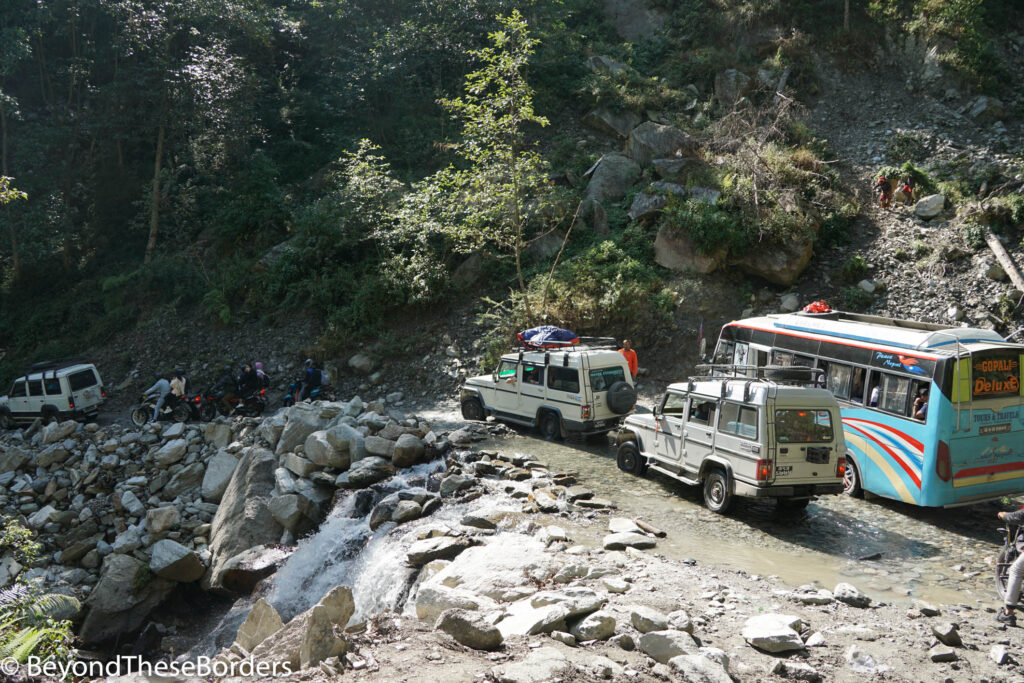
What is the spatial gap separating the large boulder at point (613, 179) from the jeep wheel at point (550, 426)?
10.6m

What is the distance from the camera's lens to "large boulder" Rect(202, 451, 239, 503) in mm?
15102

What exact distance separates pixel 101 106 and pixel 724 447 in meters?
29.9

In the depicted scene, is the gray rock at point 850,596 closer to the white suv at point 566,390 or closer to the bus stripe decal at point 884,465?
the bus stripe decal at point 884,465

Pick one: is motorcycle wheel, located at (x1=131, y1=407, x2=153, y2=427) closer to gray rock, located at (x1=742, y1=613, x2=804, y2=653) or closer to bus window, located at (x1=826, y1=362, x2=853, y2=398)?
bus window, located at (x1=826, y1=362, x2=853, y2=398)

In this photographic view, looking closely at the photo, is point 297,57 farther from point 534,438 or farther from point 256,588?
point 256,588

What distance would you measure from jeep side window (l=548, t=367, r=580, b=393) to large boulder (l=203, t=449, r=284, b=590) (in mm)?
6233

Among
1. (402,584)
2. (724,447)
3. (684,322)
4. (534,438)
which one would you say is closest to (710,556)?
(724,447)

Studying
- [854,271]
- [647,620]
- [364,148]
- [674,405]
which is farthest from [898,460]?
[364,148]

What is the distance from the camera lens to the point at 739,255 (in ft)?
62.4

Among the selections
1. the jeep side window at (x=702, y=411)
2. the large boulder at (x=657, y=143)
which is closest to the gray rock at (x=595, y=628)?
the jeep side window at (x=702, y=411)

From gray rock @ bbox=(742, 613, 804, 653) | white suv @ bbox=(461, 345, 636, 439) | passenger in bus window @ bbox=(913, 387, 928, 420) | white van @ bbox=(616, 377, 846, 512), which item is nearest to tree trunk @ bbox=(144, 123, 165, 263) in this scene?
white suv @ bbox=(461, 345, 636, 439)

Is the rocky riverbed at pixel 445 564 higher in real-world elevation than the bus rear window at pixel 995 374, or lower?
lower

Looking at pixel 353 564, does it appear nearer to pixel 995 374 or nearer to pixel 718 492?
pixel 718 492

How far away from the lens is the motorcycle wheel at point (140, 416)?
1914 cm
